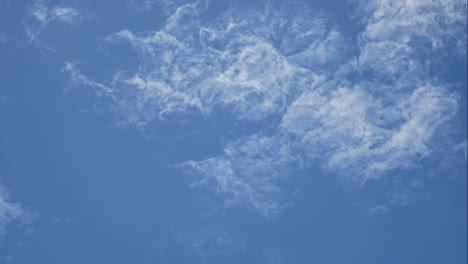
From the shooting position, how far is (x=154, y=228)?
65062 millimetres

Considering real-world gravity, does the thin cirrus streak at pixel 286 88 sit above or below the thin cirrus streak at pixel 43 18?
below

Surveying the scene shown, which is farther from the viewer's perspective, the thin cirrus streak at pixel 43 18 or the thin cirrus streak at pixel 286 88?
the thin cirrus streak at pixel 43 18

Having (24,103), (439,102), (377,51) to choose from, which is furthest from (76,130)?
(439,102)

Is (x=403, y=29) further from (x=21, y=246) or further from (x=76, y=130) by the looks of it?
(x=21, y=246)

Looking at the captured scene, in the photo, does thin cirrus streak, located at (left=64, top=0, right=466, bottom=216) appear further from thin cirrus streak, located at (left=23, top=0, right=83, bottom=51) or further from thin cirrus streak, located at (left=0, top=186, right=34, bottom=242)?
thin cirrus streak, located at (left=0, top=186, right=34, bottom=242)

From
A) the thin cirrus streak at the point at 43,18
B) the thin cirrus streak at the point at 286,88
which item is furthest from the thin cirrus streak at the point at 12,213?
the thin cirrus streak at the point at 43,18

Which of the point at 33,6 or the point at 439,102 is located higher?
the point at 33,6

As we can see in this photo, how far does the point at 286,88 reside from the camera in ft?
211

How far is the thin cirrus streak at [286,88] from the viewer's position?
62.8 metres

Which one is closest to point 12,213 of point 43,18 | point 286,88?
point 43,18

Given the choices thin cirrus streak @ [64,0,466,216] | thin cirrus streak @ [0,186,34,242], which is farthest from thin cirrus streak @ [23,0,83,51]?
thin cirrus streak @ [0,186,34,242]

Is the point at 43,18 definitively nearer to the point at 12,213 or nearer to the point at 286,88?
the point at 12,213

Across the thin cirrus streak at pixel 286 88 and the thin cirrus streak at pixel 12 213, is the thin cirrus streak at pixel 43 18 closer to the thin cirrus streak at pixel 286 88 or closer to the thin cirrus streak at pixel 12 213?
the thin cirrus streak at pixel 286 88

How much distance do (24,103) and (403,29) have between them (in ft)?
135
